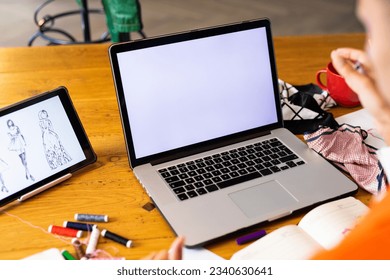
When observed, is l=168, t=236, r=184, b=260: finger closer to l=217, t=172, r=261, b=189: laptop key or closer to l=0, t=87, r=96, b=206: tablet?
l=217, t=172, r=261, b=189: laptop key

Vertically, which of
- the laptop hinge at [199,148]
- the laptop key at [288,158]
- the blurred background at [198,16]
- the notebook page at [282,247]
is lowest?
the blurred background at [198,16]

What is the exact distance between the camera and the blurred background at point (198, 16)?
3527 millimetres

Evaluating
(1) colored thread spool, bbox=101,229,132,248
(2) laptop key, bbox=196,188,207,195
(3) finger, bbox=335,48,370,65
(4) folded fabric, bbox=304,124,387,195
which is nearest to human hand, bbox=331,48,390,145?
(3) finger, bbox=335,48,370,65

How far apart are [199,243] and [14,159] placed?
392 mm

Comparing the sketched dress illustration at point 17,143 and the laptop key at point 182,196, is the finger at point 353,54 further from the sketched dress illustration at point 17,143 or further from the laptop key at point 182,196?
the sketched dress illustration at point 17,143

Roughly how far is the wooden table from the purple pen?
0.01 m

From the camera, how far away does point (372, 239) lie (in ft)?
2.01

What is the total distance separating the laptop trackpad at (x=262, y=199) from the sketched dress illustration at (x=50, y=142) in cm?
36

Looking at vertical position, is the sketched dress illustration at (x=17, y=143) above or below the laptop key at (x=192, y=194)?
above

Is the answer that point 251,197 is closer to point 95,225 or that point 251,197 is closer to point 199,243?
point 199,243

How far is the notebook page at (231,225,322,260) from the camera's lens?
881mm

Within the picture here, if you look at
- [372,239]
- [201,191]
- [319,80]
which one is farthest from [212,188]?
[319,80]

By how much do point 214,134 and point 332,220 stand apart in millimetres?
330

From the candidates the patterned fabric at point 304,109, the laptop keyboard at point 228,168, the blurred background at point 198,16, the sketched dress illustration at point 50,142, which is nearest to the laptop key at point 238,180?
the laptop keyboard at point 228,168
